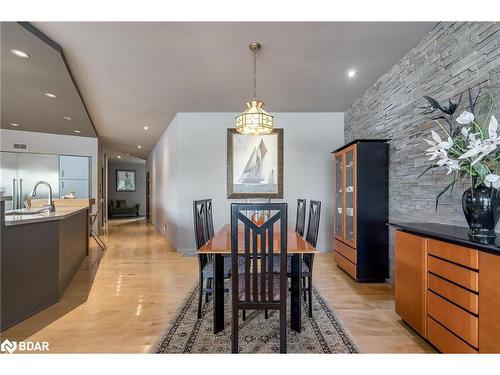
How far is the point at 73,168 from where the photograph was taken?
21.7 ft

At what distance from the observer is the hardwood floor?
2.04 m

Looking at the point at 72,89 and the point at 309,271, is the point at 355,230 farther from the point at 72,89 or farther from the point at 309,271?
the point at 72,89

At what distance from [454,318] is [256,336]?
1357mm

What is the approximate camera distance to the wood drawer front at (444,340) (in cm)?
159

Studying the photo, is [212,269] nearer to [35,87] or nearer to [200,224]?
[200,224]

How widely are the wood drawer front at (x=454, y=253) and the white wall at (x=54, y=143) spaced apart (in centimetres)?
721

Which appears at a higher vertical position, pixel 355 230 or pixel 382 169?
pixel 382 169

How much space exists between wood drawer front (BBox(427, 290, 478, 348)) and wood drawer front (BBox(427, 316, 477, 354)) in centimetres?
3

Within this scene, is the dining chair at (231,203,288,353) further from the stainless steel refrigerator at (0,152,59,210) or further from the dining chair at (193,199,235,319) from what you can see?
the stainless steel refrigerator at (0,152,59,210)

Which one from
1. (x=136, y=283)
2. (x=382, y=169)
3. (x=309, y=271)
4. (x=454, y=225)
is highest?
(x=382, y=169)

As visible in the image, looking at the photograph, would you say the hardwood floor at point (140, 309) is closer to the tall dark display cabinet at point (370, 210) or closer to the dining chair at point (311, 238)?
the tall dark display cabinet at point (370, 210)
